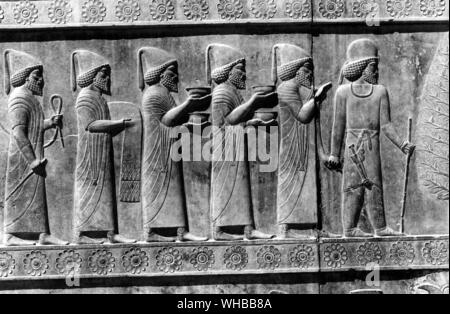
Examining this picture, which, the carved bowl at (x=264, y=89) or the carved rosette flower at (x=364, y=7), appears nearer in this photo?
the carved bowl at (x=264, y=89)

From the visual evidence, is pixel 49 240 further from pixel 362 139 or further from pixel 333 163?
pixel 362 139

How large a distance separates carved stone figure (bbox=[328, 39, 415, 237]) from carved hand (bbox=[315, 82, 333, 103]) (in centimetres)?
10

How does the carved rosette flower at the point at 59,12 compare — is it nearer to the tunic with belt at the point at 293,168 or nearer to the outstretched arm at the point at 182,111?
the outstretched arm at the point at 182,111

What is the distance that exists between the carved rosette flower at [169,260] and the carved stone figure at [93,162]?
33 centimetres

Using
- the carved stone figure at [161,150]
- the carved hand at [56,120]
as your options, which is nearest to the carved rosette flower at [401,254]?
the carved stone figure at [161,150]

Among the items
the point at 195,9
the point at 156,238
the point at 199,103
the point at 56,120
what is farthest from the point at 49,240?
the point at 195,9

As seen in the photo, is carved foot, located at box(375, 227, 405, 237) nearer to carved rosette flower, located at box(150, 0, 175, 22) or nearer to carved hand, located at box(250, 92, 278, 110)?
carved hand, located at box(250, 92, 278, 110)

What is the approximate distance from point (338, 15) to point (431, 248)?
2.35 metres

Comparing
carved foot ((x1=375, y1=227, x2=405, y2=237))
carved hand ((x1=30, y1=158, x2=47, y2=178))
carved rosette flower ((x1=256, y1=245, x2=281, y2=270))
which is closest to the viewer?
carved hand ((x1=30, y1=158, x2=47, y2=178))

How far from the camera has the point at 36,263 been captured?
7.75m

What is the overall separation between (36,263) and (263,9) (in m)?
3.14

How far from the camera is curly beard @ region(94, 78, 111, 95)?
7.79m

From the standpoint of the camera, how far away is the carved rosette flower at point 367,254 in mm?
7883

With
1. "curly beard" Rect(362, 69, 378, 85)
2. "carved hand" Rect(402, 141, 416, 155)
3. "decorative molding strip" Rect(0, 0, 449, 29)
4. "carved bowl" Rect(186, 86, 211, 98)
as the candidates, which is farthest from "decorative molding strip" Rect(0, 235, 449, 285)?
"decorative molding strip" Rect(0, 0, 449, 29)
